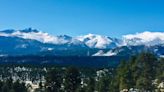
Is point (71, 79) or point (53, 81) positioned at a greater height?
point (71, 79)

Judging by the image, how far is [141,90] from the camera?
10031 centimetres

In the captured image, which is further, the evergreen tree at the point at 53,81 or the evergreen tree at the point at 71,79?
the evergreen tree at the point at 53,81

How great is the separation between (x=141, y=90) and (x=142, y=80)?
9.27 ft

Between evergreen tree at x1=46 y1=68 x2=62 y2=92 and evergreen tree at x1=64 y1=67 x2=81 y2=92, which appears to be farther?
evergreen tree at x1=46 y1=68 x2=62 y2=92

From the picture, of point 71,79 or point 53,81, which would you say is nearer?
point 71,79

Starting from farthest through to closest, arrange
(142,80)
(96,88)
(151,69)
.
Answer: (96,88) < (151,69) < (142,80)

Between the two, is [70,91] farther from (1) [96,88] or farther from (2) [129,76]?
(1) [96,88]

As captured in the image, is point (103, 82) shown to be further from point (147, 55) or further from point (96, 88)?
point (147, 55)

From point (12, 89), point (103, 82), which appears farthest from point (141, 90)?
point (12, 89)

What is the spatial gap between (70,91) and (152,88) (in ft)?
60.3

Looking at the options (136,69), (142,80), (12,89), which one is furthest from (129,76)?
(12,89)

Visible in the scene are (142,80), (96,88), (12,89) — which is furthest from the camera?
(96,88)

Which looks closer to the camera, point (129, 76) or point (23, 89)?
point (129, 76)

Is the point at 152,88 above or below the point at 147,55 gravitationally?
below
